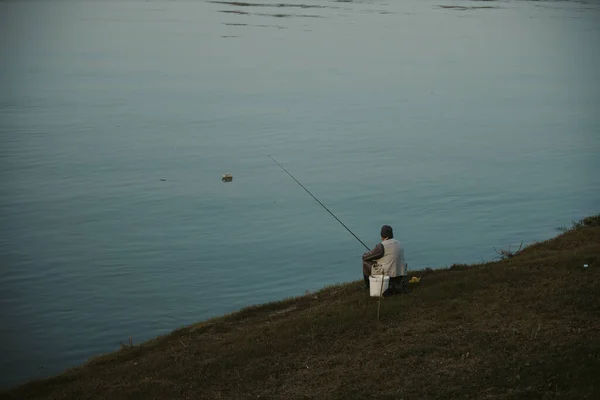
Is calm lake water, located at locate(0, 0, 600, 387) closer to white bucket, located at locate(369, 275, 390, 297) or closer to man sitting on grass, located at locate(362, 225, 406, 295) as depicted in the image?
white bucket, located at locate(369, 275, 390, 297)

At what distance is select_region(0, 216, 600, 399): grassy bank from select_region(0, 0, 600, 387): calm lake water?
16.6ft

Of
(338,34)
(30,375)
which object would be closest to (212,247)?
(30,375)

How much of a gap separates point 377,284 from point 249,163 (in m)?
21.2

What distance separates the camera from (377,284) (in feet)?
42.9

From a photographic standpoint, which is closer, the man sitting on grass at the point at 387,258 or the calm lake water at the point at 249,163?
the man sitting on grass at the point at 387,258

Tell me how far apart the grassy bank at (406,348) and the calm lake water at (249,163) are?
5.05m

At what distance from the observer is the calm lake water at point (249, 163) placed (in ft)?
72.1

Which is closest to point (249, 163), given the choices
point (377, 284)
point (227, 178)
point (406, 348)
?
point (227, 178)

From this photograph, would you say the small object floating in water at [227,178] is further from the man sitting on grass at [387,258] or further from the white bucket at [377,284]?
the white bucket at [377,284]

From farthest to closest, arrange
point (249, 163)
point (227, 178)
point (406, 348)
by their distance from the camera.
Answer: point (249, 163) < point (227, 178) < point (406, 348)

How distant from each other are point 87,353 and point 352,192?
14060 millimetres

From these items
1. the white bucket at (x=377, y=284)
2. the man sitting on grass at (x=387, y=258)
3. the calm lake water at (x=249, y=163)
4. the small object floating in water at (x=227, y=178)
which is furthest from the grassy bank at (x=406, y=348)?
the small object floating in water at (x=227, y=178)

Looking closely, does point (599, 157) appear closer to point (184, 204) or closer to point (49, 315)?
point (184, 204)

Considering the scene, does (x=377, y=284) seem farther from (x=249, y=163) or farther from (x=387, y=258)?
(x=249, y=163)
